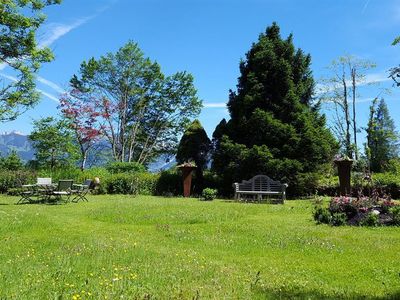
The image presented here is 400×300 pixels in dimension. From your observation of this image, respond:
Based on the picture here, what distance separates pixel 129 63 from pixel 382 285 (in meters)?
40.3

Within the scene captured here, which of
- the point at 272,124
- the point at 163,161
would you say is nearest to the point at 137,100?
the point at 163,161

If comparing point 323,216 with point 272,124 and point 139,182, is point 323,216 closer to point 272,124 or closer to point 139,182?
point 272,124

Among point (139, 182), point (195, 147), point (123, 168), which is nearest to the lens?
point (139, 182)

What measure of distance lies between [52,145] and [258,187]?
19396 mm

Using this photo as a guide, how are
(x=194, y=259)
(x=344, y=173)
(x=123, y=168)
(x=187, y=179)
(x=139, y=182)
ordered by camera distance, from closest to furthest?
(x=194, y=259), (x=344, y=173), (x=187, y=179), (x=139, y=182), (x=123, y=168)

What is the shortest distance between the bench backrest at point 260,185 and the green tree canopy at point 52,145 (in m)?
18.1

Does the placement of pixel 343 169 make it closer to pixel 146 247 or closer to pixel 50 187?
pixel 50 187

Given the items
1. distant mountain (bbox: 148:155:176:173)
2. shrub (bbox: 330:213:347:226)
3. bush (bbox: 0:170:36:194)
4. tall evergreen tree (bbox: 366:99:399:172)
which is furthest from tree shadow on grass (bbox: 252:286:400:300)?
distant mountain (bbox: 148:155:176:173)

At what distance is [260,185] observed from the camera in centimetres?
2194

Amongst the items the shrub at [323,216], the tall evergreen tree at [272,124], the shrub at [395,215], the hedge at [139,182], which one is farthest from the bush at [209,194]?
the shrub at [395,215]

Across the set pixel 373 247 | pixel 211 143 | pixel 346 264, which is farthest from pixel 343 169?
pixel 346 264

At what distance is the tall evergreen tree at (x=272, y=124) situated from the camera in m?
23.1

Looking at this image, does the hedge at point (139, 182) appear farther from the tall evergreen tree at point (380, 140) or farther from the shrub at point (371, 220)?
the shrub at point (371, 220)

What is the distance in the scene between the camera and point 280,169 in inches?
890
